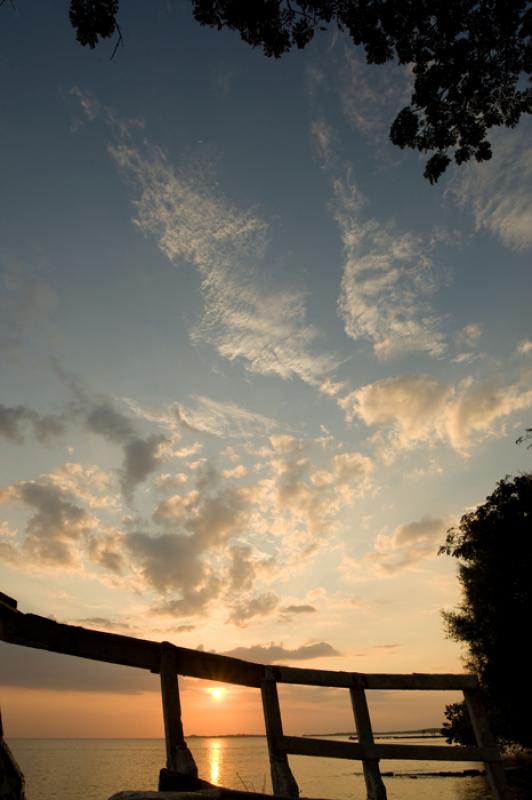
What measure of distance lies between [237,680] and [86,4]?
9.49 metres

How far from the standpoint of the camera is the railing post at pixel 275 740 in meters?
5.41

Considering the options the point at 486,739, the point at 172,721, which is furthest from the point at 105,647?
the point at 486,739

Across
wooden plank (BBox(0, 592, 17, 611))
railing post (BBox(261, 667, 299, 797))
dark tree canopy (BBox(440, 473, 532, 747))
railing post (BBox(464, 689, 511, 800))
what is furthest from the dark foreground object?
dark tree canopy (BBox(440, 473, 532, 747))

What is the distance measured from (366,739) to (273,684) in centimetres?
130

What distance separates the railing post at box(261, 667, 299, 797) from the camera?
5.41 meters

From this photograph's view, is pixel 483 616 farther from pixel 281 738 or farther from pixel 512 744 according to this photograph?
pixel 281 738

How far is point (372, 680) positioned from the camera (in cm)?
656

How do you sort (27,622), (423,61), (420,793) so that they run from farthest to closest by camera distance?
1. (420,793)
2. (423,61)
3. (27,622)

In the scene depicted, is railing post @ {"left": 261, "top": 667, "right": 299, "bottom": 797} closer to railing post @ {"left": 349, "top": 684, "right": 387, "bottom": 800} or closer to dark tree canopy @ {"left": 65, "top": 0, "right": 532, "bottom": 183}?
railing post @ {"left": 349, "top": 684, "right": 387, "bottom": 800}

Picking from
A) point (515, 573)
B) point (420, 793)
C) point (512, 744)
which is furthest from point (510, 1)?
point (420, 793)

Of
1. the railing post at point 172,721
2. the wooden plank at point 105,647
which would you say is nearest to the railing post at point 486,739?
the wooden plank at point 105,647

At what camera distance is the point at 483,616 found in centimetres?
2672

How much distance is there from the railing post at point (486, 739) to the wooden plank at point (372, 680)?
162 mm

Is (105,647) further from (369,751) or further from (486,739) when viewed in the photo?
(486,739)
